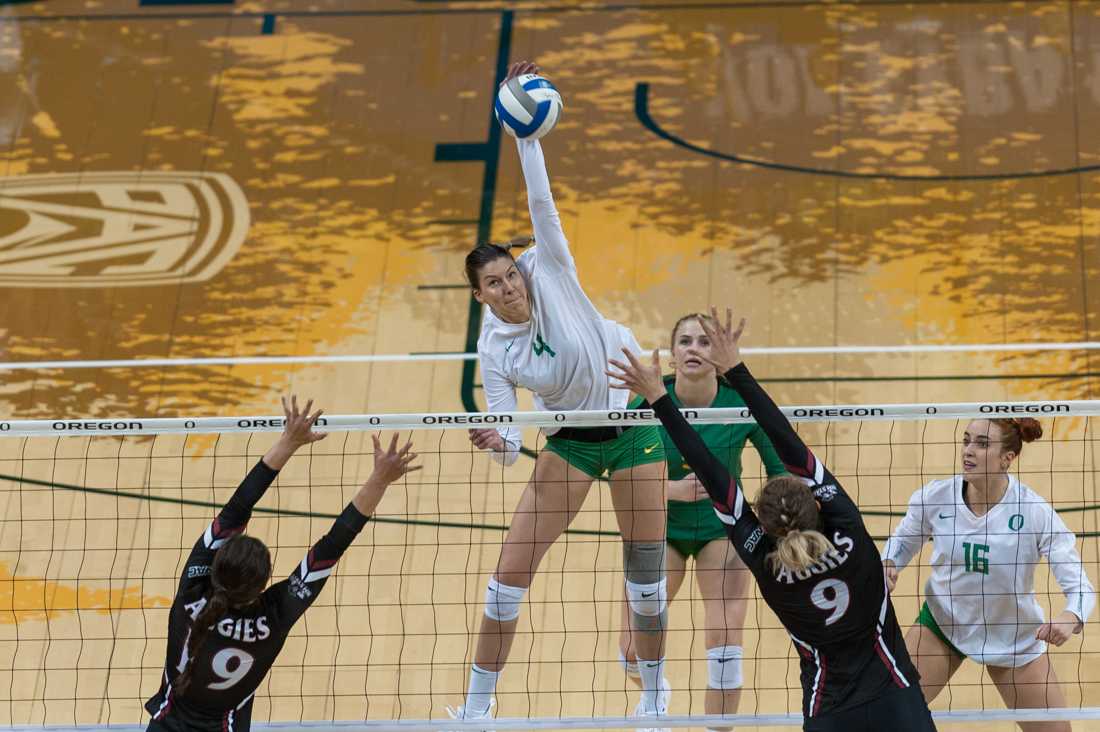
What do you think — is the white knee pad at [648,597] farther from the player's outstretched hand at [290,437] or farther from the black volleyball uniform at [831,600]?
the player's outstretched hand at [290,437]

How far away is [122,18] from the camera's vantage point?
12.5 meters

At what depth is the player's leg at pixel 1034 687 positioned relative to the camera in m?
5.90

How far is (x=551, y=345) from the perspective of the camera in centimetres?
580

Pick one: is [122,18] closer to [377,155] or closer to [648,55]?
[377,155]

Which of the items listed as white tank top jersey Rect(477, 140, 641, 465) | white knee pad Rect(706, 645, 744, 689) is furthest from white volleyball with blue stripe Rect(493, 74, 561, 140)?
white knee pad Rect(706, 645, 744, 689)

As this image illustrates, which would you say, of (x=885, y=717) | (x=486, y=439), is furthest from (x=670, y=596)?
(x=885, y=717)

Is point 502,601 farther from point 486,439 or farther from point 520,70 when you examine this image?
point 520,70

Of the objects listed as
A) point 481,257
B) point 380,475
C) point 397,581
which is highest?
point 481,257

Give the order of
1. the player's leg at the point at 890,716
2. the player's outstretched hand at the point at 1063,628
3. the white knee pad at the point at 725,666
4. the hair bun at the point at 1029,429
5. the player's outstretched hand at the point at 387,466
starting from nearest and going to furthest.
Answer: the player's leg at the point at 890,716 → the player's outstretched hand at the point at 387,466 → the player's outstretched hand at the point at 1063,628 → the hair bun at the point at 1029,429 → the white knee pad at the point at 725,666

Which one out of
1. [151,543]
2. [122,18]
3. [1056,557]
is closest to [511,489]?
[151,543]

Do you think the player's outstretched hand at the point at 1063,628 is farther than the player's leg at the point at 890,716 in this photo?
Yes

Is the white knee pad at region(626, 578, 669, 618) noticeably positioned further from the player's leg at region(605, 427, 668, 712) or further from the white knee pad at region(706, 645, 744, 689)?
the white knee pad at region(706, 645, 744, 689)

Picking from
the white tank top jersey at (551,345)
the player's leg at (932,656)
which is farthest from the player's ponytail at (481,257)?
the player's leg at (932,656)

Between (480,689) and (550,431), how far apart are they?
1092mm
